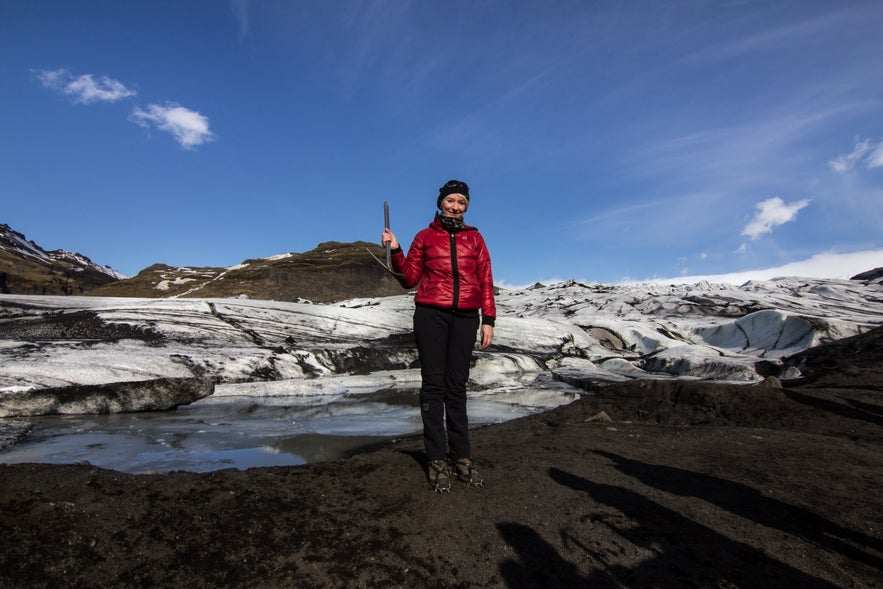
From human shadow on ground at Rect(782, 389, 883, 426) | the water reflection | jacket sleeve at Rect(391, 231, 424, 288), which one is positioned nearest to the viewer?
jacket sleeve at Rect(391, 231, 424, 288)

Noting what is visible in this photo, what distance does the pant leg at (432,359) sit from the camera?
360 centimetres

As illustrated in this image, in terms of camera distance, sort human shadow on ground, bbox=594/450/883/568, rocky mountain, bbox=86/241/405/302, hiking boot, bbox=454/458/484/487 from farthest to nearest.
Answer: rocky mountain, bbox=86/241/405/302, hiking boot, bbox=454/458/484/487, human shadow on ground, bbox=594/450/883/568

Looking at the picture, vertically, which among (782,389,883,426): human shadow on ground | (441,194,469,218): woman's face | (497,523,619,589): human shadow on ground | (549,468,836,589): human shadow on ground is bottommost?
(497,523,619,589): human shadow on ground

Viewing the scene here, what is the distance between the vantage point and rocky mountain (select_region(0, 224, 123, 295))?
39344mm

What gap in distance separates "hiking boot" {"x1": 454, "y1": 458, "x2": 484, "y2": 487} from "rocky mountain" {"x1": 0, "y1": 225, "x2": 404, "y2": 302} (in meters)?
22.2

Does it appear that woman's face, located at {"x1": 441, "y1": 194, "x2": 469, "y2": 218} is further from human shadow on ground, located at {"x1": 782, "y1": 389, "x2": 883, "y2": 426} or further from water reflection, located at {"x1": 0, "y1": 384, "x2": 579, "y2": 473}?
human shadow on ground, located at {"x1": 782, "y1": 389, "x2": 883, "y2": 426}

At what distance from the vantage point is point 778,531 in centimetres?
266

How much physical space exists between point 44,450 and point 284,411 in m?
3.29

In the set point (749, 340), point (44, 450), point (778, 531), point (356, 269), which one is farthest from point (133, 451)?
point (356, 269)

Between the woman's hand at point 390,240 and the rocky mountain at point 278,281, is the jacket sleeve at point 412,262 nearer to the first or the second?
the woman's hand at point 390,240

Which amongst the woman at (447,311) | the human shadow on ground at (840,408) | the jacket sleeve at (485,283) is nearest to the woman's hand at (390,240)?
the woman at (447,311)

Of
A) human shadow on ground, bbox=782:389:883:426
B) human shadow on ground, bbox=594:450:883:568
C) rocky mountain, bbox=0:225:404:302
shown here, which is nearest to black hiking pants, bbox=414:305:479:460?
human shadow on ground, bbox=594:450:883:568

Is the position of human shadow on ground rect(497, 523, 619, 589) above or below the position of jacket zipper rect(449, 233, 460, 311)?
below

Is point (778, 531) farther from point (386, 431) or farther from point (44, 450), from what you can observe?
point (44, 450)
